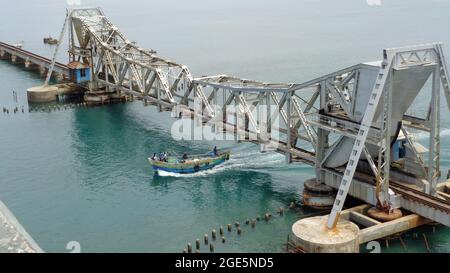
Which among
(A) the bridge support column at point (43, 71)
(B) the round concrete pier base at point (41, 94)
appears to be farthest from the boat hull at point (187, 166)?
(A) the bridge support column at point (43, 71)

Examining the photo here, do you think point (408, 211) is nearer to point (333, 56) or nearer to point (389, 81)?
point (389, 81)

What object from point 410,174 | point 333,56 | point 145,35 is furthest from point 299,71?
Answer: point 145,35

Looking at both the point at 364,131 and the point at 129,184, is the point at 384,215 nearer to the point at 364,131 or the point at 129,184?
the point at 364,131

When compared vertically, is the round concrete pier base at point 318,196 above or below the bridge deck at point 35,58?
below

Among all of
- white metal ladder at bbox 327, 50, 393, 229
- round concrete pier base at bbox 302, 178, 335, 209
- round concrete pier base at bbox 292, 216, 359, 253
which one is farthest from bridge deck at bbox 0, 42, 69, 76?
white metal ladder at bbox 327, 50, 393, 229

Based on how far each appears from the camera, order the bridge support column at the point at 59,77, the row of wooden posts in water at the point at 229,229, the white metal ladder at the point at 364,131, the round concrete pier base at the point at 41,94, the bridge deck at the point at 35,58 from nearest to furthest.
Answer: the white metal ladder at the point at 364,131, the row of wooden posts in water at the point at 229,229, the round concrete pier base at the point at 41,94, the bridge deck at the point at 35,58, the bridge support column at the point at 59,77

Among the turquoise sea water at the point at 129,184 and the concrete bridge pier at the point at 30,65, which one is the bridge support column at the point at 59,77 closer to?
the turquoise sea water at the point at 129,184
